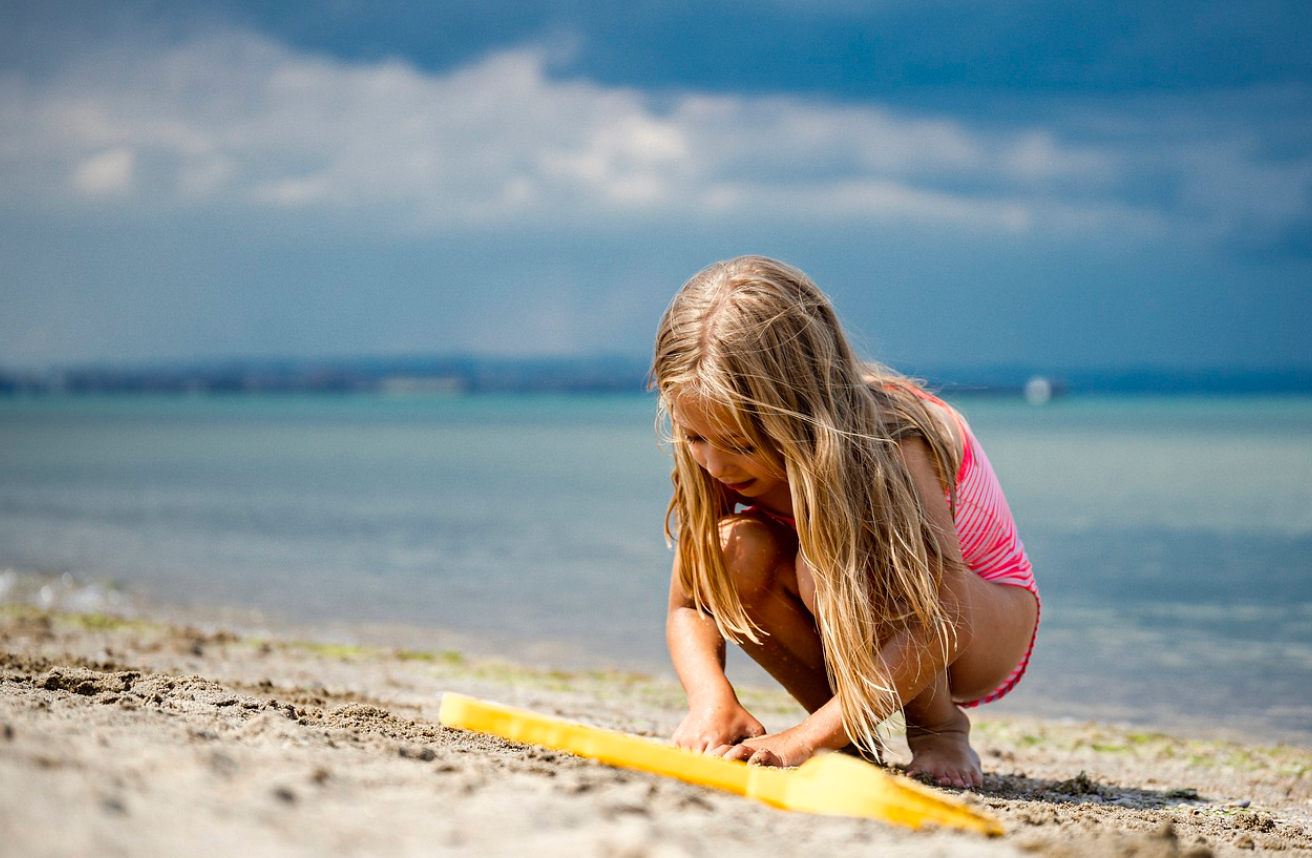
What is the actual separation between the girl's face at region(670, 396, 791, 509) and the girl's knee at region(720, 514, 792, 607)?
0.12m

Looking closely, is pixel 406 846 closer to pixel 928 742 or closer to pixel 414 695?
pixel 928 742

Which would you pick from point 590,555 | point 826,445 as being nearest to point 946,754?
point 826,445

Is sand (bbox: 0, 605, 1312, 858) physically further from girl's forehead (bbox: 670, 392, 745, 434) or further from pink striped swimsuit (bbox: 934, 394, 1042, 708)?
girl's forehead (bbox: 670, 392, 745, 434)

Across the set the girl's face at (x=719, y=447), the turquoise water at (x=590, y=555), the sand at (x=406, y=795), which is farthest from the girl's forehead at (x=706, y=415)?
the turquoise water at (x=590, y=555)

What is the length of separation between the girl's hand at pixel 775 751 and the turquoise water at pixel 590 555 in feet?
9.59

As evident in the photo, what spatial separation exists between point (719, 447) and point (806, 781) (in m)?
0.81

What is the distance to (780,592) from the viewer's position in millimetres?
2775

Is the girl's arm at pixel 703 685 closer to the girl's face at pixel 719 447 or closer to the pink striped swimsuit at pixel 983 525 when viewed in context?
the girl's face at pixel 719 447

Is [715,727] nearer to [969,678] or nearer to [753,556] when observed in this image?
[753,556]

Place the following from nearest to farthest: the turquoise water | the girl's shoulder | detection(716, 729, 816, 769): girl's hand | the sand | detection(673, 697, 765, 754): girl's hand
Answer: the sand < detection(716, 729, 816, 769): girl's hand < detection(673, 697, 765, 754): girl's hand < the girl's shoulder < the turquoise water

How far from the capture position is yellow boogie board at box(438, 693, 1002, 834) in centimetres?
188

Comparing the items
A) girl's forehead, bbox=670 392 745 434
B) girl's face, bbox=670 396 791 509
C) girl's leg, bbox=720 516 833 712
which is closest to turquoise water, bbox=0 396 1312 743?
girl's leg, bbox=720 516 833 712

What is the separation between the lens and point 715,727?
8.36 ft

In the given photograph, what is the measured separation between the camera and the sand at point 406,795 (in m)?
1.45
